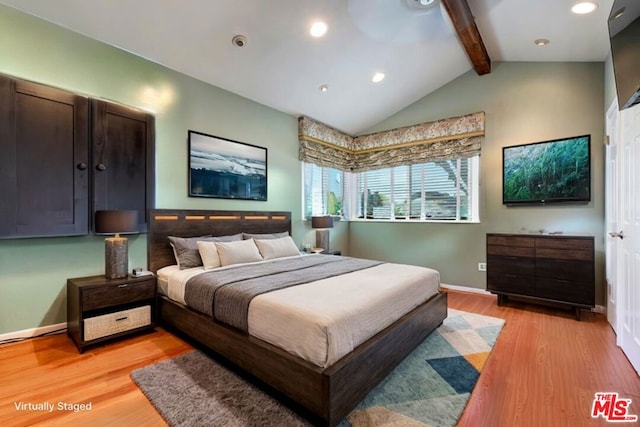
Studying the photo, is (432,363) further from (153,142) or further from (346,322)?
(153,142)

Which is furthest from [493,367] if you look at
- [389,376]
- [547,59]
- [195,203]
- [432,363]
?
[547,59]

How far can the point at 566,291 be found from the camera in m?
3.22

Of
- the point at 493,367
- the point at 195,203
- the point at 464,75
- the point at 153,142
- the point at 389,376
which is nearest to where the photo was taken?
the point at 389,376

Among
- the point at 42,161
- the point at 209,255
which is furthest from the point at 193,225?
the point at 42,161

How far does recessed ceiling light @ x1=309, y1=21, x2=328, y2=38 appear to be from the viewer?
3028 millimetres

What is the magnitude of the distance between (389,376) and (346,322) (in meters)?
0.72

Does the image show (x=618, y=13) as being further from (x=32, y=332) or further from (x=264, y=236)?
(x=32, y=332)

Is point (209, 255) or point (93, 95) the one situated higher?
point (93, 95)

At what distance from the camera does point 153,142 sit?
10.4ft

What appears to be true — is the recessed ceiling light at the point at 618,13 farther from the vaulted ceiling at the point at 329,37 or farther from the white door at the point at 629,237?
the vaulted ceiling at the point at 329,37

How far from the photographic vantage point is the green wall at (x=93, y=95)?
8.02ft

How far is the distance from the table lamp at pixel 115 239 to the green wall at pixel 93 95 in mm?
337

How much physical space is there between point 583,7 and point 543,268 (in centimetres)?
264

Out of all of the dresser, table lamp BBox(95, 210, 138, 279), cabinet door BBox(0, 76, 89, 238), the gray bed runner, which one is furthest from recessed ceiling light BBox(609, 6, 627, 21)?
cabinet door BBox(0, 76, 89, 238)
